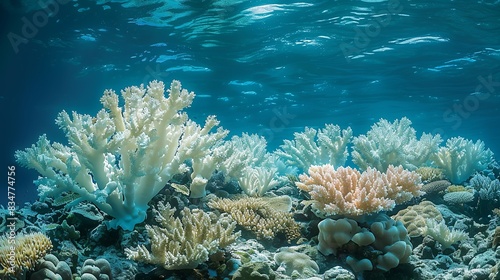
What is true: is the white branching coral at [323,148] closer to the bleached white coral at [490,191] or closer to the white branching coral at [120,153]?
the bleached white coral at [490,191]

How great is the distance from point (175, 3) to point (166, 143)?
27.1ft

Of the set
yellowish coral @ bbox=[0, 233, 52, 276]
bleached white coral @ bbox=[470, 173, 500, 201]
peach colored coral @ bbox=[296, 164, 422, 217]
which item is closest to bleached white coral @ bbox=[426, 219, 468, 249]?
peach colored coral @ bbox=[296, 164, 422, 217]

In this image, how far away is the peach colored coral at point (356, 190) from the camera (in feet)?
16.8

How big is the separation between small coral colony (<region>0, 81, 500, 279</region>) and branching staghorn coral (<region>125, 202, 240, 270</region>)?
13 millimetres

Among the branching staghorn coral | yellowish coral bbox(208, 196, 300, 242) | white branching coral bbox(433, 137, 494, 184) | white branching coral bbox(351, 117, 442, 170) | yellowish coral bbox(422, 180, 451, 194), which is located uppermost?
the branching staghorn coral

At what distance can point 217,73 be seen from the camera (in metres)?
20.5

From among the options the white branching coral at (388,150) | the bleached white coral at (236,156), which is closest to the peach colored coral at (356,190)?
the bleached white coral at (236,156)

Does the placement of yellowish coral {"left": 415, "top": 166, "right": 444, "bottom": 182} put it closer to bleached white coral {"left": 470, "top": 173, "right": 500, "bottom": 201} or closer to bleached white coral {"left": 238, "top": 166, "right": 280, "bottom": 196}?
bleached white coral {"left": 470, "top": 173, "right": 500, "bottom": 201}

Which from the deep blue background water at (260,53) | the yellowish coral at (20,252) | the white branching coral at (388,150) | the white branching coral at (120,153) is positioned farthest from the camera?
the deep blue background water at (260,53)

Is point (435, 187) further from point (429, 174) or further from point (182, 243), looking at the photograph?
point (182, 243)

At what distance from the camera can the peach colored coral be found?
201 inches

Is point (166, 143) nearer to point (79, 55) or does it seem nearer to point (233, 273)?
point (233, 273)

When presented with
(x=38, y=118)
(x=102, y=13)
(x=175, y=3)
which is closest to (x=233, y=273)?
(x=175, y=3)

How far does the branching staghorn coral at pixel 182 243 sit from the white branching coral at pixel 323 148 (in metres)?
5.42
